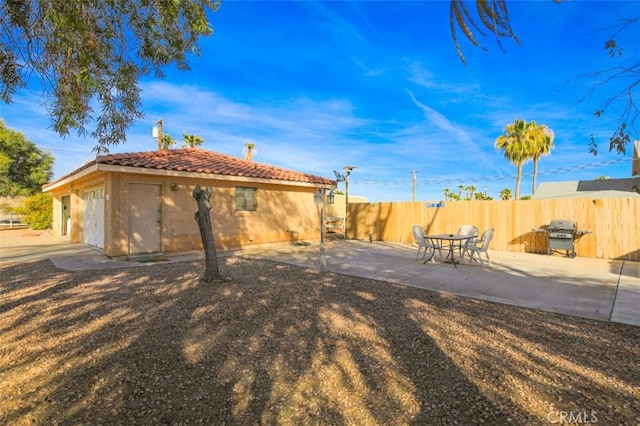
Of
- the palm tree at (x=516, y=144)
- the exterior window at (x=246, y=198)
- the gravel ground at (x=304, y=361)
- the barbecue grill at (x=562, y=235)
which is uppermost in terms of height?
the palm tree at (x=516, y=144)

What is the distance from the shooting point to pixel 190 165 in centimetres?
1077

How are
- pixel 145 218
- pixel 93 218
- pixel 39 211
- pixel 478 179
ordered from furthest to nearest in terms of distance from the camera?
pixel 478 179
pixel 39 211
pixel 93 218
pixel 145 218

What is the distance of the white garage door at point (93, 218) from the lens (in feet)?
35.1

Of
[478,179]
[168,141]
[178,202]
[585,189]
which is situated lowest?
[178,202]

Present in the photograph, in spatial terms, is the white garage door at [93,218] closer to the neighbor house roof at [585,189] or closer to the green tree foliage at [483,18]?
the green tree foliage at [483,18]

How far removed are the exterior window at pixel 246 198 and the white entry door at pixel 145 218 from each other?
2807 millimetres

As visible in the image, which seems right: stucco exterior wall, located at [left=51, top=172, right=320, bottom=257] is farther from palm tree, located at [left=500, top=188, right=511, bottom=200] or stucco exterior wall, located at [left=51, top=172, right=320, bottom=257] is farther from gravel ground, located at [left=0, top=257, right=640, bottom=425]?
palm tree, located at [left=500, top=188, right=511, bottom=200]

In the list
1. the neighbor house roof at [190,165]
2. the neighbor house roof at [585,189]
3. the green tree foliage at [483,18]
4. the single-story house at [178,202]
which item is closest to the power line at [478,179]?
the neighbor house roof at [585,189]

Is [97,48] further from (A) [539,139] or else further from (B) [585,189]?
(B) [585,189]

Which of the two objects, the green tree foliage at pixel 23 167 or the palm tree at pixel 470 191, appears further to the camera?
the palm tree at pixel 470 191

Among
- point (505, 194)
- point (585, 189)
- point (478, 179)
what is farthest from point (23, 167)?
point (505, 194)

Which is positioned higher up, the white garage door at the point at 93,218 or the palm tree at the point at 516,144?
the palm tree at the point at 516,144

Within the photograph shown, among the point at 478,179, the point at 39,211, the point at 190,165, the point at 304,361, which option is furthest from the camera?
the point at 478,179

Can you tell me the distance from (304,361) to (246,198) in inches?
389
